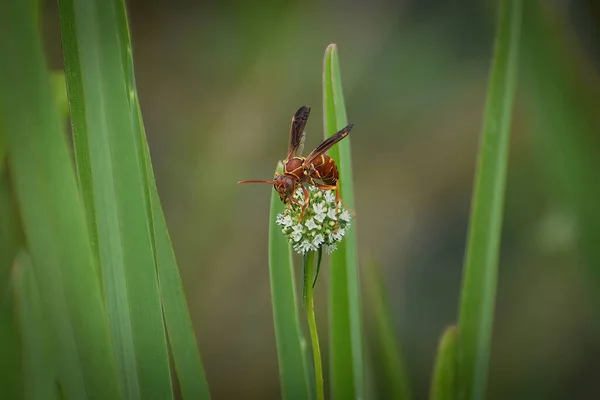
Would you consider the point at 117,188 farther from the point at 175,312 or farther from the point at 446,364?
the point at 446,364

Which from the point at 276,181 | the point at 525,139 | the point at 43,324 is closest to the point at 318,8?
the point at 525,139

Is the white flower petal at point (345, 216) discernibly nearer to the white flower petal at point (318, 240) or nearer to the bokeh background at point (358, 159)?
the white flower petal at point (318, 240)

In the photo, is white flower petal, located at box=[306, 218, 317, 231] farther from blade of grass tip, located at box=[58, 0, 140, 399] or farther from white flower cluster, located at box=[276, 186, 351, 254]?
blade of grass tip, located at box=[58, 0, 140, 399]

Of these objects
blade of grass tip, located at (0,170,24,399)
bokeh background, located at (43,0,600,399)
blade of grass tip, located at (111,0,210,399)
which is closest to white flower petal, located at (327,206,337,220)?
blade of grass tip, located at (111,0,210,399)

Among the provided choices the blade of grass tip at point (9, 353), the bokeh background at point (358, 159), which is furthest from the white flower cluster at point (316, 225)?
the bokeh background at point (358, 159)

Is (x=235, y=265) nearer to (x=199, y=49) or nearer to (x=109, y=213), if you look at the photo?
(x=199, y=49)

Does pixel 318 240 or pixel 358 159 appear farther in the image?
pixel 358 159

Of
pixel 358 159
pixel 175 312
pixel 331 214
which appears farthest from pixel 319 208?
pixel 358 159
